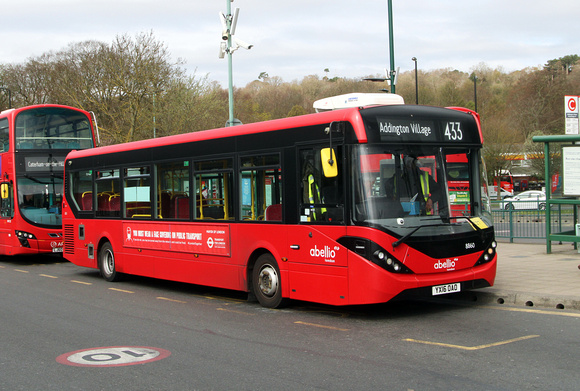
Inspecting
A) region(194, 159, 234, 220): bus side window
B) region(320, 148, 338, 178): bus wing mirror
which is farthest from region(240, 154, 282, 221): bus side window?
region(320, 148, 338, 178): bus wing mirror

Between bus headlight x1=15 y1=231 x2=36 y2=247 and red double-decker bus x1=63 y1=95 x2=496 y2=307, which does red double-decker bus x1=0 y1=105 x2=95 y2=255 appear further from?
red double-decker bus x1=63 y1=95 x2=496 y2=307

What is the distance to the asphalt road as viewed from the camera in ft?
19.3

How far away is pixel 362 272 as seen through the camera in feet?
27.5

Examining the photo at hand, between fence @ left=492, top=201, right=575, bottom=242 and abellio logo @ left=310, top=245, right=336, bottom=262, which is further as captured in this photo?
fence @ left=492, top=201, right=575, bottom=242

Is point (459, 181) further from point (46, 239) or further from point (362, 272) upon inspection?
point (46, 239)

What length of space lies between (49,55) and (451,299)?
50.4 m

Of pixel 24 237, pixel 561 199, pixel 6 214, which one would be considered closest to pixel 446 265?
pixel 561 199

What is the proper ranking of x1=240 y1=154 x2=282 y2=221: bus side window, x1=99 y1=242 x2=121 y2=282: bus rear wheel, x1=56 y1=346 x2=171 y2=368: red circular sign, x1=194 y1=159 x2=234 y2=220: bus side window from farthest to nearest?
x1=99 y1=242 x2=121 y2=282: bus rear wheel < x1=194 y1=159 x2=234 y2=220: bus side window < x1=240 y1=154 x2=282 y2=221: bus side window < x1=56 y1=346 x2=171 y2=368: red circular sign

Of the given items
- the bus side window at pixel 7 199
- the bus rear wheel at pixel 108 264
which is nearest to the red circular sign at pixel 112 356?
the bus rear wheel at pixel 108 264

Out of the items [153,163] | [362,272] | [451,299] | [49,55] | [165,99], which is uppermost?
[49,55]

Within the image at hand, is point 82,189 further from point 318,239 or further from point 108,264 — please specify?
point 318,239

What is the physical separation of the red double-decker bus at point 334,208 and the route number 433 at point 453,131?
19 mm

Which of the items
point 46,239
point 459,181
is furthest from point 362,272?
point 46,239

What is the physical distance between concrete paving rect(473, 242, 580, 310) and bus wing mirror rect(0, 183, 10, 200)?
1430 centimetres
